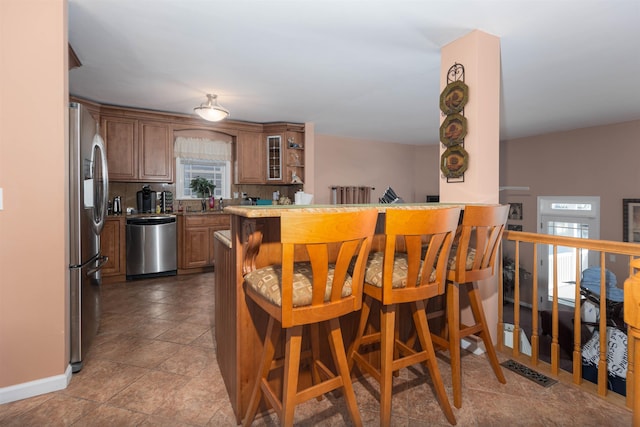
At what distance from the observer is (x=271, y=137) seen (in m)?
5.41

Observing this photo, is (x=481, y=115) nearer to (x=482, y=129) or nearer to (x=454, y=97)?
(x=482, y=129)

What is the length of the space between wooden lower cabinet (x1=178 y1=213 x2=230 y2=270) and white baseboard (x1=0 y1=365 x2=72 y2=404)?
9.20 ft

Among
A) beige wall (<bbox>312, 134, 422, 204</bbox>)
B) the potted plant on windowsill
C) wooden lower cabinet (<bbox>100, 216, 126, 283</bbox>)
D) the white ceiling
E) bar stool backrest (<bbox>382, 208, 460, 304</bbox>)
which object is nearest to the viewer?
bar stool backrest (<bbox>382, 208, 460, 304</bbox>)

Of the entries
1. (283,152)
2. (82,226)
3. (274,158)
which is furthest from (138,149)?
(82,226)

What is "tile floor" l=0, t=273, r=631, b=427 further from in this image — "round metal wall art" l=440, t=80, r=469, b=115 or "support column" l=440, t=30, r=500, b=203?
"round metal wall art" l=440, t=80, r=469, b=115

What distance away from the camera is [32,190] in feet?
5.94

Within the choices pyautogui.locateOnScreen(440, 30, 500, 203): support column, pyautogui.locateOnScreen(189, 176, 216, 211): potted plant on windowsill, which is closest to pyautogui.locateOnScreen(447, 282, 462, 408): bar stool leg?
pyautogui.locateOnScreen(440, 30, 500, 203): support column

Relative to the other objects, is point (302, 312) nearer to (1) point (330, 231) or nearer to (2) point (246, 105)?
(1) point (330, 231)

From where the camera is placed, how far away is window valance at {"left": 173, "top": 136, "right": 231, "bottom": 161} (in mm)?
5090

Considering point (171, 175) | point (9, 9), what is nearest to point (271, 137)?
point (171, 175)

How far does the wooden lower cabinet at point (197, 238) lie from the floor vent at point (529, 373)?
12.5 ft

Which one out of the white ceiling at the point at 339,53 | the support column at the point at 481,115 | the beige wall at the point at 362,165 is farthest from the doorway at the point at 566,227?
the support column at the point at 481,115

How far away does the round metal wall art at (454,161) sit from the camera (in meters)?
2.43

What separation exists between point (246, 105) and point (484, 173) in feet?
10.6
